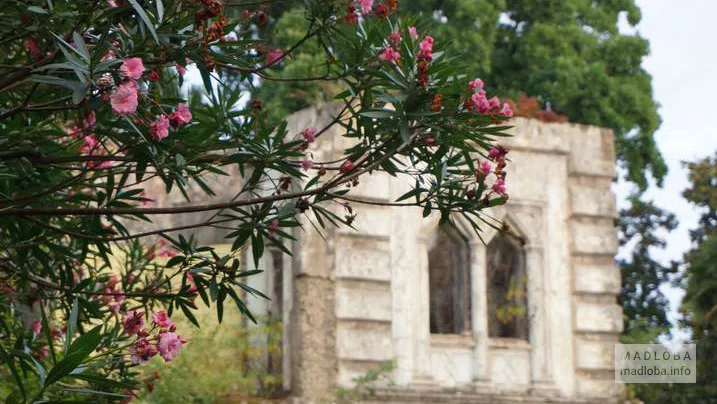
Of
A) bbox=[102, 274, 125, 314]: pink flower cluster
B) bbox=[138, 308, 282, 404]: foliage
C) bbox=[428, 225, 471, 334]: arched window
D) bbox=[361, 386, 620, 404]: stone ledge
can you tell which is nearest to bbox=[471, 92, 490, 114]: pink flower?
bbox=[102, 274, 125, 314]: pink flower cluster

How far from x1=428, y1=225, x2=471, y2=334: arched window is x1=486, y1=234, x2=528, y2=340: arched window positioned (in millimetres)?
502

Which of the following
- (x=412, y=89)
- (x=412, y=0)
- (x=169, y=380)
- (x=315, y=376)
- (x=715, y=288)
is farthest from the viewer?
(x=412, y=0)

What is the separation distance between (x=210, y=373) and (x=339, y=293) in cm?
170

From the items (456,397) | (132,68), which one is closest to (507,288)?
(456,397)

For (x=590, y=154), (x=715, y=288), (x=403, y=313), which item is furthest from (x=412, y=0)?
(x=403, y=313)

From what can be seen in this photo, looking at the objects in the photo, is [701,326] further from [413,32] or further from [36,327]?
[413,32]

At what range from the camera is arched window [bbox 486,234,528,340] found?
63.9 ft

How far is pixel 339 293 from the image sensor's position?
1784 cm

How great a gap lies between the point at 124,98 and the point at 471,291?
12.9 metres

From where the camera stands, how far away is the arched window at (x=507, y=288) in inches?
766

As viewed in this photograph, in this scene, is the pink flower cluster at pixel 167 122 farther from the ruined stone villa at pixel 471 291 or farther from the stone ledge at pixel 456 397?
the stone ledge at pixel 456 397

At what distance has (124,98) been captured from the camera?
6.35 metres

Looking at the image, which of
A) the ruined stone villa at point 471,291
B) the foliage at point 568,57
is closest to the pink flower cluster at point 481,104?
the ruined stone villa at point 471,291

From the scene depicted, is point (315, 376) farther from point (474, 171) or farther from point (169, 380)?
point (474, 171)
